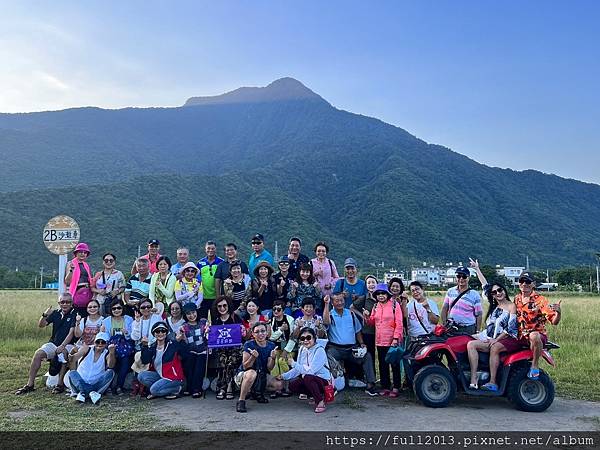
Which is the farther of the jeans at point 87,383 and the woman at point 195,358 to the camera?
the woman at point 195,358

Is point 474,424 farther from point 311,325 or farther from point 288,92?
point 288,92

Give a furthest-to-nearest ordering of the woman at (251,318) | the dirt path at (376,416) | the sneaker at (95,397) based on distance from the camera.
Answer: the woman at (251,318) < the sneaker at (95,397) < the dirt path at (376,416)

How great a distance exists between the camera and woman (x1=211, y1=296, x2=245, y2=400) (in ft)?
22.7

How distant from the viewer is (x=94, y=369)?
22.7ft

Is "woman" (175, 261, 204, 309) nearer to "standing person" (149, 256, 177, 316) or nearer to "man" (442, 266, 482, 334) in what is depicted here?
"standing person" (149, 256, 177, 316)

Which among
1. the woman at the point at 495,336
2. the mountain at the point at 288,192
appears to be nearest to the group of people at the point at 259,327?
the woman at the point at 495,336

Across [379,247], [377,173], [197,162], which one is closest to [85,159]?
[197,162]

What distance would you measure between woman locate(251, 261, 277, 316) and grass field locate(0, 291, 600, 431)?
204 cm

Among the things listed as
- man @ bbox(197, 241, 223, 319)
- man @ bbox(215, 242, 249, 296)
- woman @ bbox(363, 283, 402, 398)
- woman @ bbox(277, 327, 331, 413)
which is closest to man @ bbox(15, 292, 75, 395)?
man @ bbox(197, 241, 223, 319)

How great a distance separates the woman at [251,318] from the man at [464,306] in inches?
98.1

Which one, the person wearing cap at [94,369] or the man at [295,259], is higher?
the man at [295,259]

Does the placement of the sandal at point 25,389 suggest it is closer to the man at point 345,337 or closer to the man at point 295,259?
the man at point 295,259

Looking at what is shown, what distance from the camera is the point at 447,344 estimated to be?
21.2 feet

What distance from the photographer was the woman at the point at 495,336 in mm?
6266
